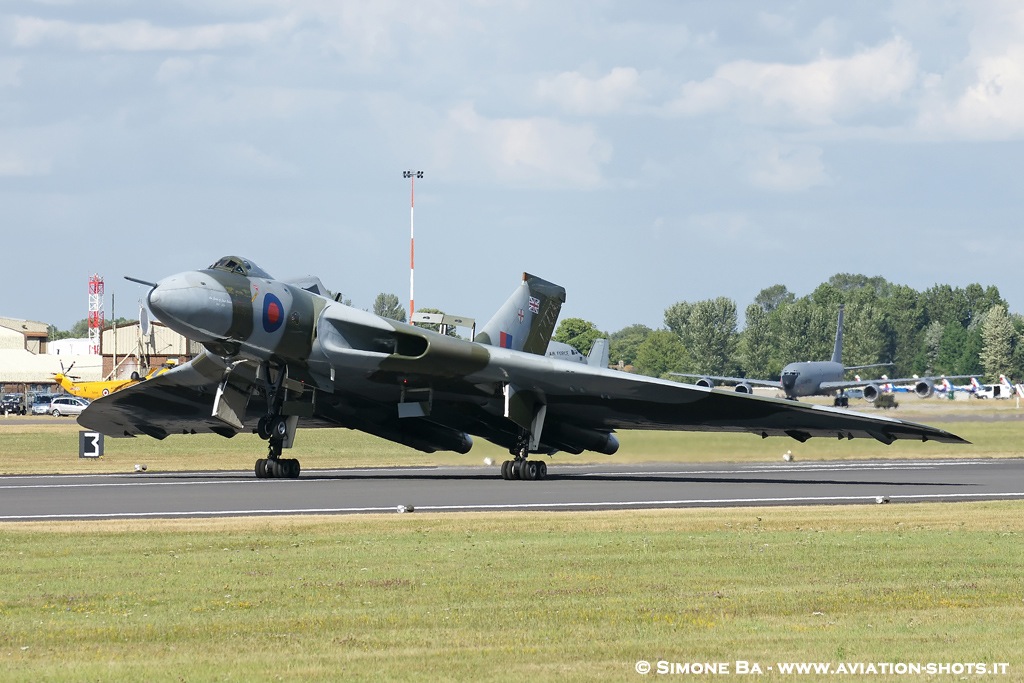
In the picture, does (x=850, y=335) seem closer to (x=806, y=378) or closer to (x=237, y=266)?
(x=806, y=378)

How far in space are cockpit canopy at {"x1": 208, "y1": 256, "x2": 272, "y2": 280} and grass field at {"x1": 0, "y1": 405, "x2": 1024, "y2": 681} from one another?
25.0ft

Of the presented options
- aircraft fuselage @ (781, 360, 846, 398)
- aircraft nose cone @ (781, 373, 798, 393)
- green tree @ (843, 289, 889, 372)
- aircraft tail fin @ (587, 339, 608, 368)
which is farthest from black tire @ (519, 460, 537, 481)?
green tree @ (843, 289, 889, 372)

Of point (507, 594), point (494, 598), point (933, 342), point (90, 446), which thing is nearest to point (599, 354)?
point (90, 446)

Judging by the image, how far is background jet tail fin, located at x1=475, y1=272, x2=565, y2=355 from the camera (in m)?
29.5

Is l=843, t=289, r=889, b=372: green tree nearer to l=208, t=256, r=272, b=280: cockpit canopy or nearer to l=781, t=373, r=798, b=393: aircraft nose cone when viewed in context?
l=781, t=373, r=798, b=393: aircraft nose cone

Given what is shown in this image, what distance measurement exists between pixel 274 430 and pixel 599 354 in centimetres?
1195

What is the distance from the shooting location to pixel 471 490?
22312mm

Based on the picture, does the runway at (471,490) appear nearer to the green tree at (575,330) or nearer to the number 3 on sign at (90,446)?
the number 3 on sign at (90,446)

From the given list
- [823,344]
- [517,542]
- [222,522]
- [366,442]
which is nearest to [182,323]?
[222,522]

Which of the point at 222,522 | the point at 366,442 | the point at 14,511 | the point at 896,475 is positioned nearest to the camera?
the point at 222,522

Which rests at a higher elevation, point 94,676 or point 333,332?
point 333,332

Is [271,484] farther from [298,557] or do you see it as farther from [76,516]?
[298,557]

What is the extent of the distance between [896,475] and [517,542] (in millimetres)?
15232

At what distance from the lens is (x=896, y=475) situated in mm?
26953
